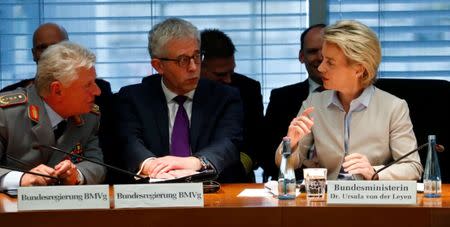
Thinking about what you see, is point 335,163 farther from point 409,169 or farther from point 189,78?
point 189,78

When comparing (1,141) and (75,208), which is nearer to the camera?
(75,208)

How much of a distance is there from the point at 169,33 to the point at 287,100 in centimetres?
94

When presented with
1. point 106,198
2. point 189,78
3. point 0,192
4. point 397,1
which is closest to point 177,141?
point 189,78

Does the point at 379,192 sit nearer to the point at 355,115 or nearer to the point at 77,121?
the point at 355,115

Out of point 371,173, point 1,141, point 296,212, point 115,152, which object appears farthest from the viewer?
point 115,152

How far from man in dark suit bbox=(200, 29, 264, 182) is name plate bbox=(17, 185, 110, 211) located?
1723mm

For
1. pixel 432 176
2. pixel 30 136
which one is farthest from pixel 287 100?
pixel 432 176

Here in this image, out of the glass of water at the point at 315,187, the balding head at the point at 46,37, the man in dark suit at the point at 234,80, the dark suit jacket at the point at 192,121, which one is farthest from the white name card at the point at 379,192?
the balding head at the point at 46,37

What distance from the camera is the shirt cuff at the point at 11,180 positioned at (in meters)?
3.27

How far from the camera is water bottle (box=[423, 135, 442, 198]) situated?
292 centimetres

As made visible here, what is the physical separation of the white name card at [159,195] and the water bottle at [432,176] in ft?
2.67

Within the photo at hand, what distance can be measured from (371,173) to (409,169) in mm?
270

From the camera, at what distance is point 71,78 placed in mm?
3512

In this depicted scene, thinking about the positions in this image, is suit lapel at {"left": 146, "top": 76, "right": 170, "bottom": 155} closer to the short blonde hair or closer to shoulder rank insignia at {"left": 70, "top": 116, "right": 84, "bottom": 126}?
shoulder rank insignia at {"left": 70, "top": 116, "right": 84, "bottom": 126}
